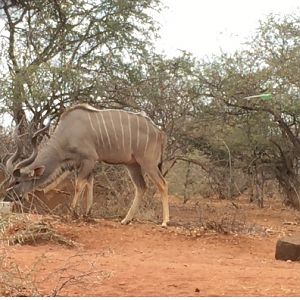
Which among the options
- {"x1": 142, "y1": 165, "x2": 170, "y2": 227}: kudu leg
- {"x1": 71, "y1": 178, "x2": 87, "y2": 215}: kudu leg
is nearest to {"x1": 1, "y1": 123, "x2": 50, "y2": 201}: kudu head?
{"x1": 71, "y1": 178, "x2": 87, "y2": 215}: kudu leg

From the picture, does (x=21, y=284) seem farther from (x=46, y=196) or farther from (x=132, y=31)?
(x=132, y=31)

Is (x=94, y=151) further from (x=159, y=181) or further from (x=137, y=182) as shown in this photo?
(x=159, y=181)

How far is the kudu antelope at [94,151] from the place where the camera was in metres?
8.38

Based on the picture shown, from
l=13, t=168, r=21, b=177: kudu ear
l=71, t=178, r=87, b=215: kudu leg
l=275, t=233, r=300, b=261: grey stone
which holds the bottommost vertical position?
l=275, t=233, r=300, b=261: grey stone

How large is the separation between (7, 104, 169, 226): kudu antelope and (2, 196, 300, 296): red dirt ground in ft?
2.23

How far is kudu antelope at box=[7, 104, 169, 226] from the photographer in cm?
838

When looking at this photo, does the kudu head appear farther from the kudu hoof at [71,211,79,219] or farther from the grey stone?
the grey stone

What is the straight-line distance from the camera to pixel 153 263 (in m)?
5.25

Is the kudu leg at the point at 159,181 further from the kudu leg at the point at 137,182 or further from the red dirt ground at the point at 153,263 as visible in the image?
the red dirt ground at the point at 153,263

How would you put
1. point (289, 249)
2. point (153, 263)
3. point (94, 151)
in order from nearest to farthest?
1. point (153, 263)
2. point (289, 249)
3. point (94, 151)

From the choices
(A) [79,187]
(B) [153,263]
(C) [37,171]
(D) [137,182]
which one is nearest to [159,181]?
(D) [137,182]

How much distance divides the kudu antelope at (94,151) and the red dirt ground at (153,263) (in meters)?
0.68

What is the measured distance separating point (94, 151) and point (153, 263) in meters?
3.44

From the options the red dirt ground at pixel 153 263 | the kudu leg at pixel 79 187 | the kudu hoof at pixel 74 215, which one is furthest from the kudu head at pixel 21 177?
the red dirt ground at pixel 153 263
